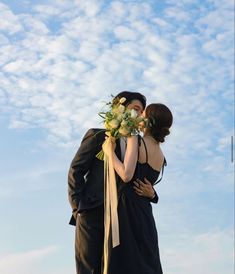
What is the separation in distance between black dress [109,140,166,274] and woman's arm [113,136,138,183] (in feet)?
0.53

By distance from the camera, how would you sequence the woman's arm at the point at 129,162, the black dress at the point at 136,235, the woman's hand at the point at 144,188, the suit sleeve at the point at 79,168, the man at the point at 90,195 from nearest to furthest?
the woman's arm at the point at 129,162
the black dress at the point at 136,235
the woman's hand at the point at 144,188
the man at the point at 90,195
the suit sleeve at the point at 79,168

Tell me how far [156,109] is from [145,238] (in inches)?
50.7

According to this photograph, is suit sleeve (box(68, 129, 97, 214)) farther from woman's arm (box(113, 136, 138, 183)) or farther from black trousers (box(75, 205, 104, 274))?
woman's arm (box(113, 136, 138, 183))

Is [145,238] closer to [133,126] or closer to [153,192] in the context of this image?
[153,192]

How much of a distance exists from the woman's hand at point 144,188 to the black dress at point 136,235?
40mm

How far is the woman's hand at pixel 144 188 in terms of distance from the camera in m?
8.25

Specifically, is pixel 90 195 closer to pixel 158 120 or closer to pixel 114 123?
pixel 114 123

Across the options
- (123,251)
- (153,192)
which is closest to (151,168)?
(153,192)

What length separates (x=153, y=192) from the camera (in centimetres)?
834

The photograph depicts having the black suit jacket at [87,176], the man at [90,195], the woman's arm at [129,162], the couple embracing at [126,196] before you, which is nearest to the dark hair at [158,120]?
the couple embracing at [126,196]

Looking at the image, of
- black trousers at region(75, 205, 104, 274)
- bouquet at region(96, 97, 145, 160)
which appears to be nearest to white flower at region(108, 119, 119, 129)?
bouquet at region(96, 97, 145, 160)

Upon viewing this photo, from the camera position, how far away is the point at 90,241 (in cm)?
836

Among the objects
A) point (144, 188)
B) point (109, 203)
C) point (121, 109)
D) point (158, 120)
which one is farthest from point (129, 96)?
point (109, 203)

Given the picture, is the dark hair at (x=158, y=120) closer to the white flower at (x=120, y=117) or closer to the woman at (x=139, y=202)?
the woman at (x=139, y=202)
